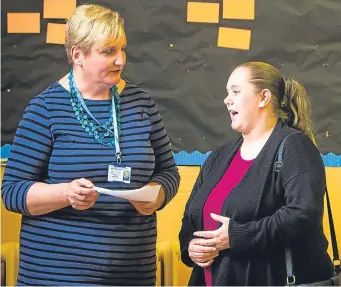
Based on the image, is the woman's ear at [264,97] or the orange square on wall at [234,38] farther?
the orange square on wall at [234,38]

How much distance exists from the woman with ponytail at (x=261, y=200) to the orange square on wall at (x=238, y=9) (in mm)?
425

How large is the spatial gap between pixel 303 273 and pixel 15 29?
1.31 metres

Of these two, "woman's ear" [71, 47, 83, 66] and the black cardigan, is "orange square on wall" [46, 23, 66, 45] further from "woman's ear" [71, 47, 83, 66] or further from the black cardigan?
the black cardigan

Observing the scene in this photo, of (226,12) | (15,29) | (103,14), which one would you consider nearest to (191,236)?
(103,14)

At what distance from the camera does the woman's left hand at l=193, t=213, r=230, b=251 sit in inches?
60.9

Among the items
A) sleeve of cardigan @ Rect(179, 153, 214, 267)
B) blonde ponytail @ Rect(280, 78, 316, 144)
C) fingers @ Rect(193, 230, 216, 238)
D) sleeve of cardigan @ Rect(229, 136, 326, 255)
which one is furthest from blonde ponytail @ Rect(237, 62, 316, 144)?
fingers @ Rect(193, 230, 216, 238)

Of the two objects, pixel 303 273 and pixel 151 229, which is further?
pixel 151 229

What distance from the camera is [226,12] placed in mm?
2012

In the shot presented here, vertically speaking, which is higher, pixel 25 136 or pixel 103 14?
pixel 103 14

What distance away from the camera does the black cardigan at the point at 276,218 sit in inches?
58.8

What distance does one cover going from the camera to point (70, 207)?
157 centimetres

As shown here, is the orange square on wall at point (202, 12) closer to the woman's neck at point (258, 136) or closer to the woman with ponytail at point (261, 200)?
the woman with ponytail at point (261, 200)

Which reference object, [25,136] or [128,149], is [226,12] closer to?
[128,149]

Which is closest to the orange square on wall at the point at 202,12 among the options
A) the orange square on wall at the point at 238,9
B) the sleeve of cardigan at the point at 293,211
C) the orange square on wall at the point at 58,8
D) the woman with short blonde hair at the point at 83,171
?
the orange square on wall at the point at 238,9
